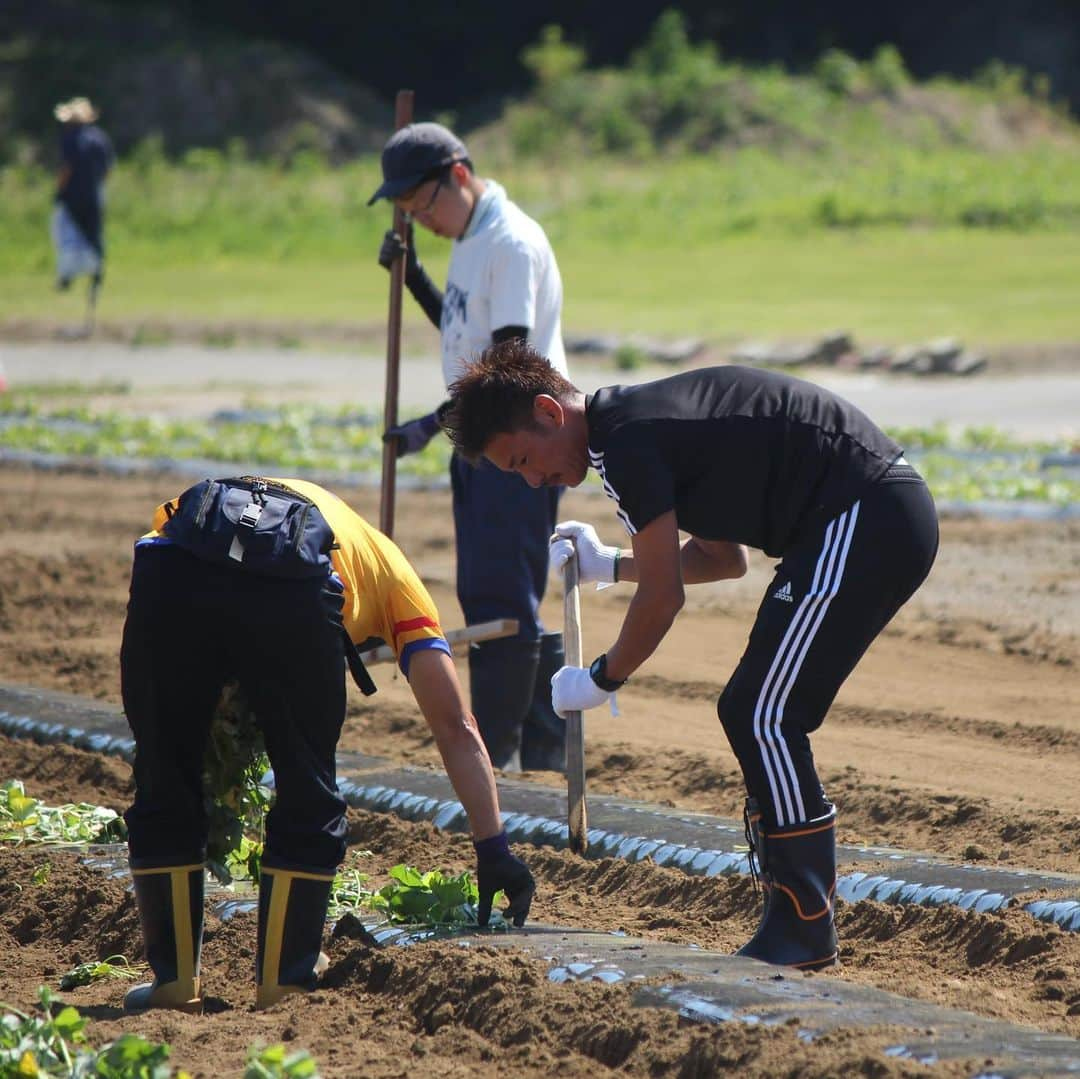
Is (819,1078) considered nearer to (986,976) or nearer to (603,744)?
(986,976)

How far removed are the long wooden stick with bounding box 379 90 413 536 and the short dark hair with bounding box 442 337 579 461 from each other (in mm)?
2656

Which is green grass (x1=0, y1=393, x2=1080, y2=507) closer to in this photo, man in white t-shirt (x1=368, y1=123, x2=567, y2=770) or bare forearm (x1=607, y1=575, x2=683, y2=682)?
man in white t-shirt (x1=368, y1=123, x2=567, y2=770)

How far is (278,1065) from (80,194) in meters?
16.3

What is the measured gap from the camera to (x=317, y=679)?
12.2 feet

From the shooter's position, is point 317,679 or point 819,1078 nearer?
point 819,1078

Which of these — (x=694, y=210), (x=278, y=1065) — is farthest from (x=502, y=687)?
(x=694, y=210)

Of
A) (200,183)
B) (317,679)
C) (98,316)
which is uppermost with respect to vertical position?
(200,183)

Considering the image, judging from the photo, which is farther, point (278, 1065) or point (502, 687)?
point (502, 687)

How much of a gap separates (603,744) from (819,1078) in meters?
3.06

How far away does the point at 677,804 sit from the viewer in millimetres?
5664

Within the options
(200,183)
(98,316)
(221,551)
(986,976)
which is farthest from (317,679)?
(200,183)

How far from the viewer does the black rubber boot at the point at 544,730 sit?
6156 mm

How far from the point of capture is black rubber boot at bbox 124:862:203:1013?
3.87 m

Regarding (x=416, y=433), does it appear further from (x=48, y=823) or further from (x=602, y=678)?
(x=602, y=678)
